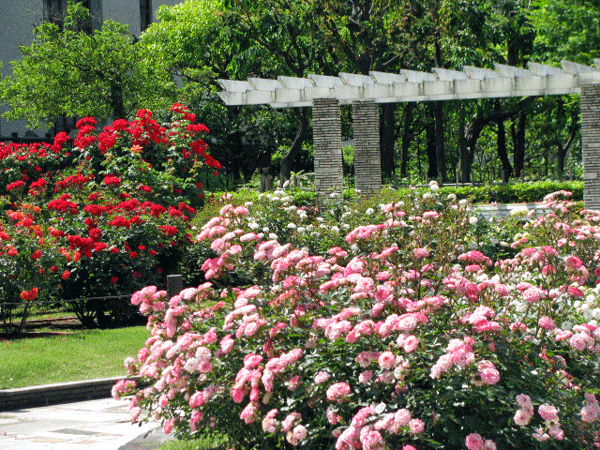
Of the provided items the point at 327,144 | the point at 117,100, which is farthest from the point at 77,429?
the point at 117,100

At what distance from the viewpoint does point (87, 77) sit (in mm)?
30250

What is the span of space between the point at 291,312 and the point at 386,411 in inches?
45.2

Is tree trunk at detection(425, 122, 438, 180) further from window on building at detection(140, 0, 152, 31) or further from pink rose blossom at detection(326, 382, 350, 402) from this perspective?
pink rose blossom at detection(326, 382, 350, 402)

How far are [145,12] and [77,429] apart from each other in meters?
38.5

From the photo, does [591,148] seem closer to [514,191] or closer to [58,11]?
[514,191]

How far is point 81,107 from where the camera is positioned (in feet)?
98.5

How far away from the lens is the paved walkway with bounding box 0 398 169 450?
23.7 ft

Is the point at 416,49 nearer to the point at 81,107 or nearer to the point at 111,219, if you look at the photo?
the point at 81,107

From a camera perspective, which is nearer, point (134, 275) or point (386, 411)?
point (386, 411)

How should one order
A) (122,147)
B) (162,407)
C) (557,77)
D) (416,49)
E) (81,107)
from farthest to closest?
(81,107) → (416,49) → (557,77) → (122,147) → (162,407)

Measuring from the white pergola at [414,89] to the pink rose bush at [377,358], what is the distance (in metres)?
13.5

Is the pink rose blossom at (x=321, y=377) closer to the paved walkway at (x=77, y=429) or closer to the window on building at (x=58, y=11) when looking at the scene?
the paved walkway at (x=77, y=429)

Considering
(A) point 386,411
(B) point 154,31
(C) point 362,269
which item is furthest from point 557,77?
(B) point 154,31

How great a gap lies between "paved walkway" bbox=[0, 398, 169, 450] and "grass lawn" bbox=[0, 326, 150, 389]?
0.48 metres
